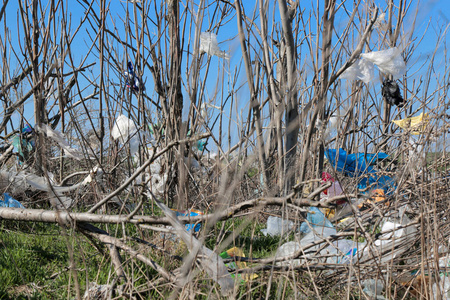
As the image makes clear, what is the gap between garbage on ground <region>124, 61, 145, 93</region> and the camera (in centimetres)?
225

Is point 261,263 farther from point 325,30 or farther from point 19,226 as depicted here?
point 19,226

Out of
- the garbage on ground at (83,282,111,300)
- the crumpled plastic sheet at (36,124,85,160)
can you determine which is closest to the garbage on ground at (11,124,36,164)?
the crumpled plastic sheet at (36,124,85,160)

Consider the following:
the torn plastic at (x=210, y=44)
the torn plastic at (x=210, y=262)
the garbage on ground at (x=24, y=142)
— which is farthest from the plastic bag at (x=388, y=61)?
the garbage on ground at (x=24, y=142)

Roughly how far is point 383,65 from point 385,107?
5.89 feet

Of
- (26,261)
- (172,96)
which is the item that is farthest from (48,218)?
(172,96)

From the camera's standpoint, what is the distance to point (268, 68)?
2.24 m

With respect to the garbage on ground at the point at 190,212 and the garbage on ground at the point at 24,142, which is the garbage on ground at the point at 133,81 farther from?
the garbage on ground at the point at 24,142

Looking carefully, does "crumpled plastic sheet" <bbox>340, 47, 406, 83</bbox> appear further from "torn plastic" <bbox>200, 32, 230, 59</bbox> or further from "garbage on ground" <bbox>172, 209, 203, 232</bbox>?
"garbage on ground" <bbox>172, 209, 203, 232</bbox>

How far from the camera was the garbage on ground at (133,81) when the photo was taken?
2.25m

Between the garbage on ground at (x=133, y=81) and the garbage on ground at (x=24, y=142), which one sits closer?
the garbage on ground at (x=133, y=81)

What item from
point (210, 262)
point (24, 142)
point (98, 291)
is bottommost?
point (98, 291)

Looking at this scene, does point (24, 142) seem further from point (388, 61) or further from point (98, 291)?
point (388, 61)

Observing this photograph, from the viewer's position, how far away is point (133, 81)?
7.66 ft

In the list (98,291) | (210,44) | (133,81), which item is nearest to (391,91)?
(210,44)
